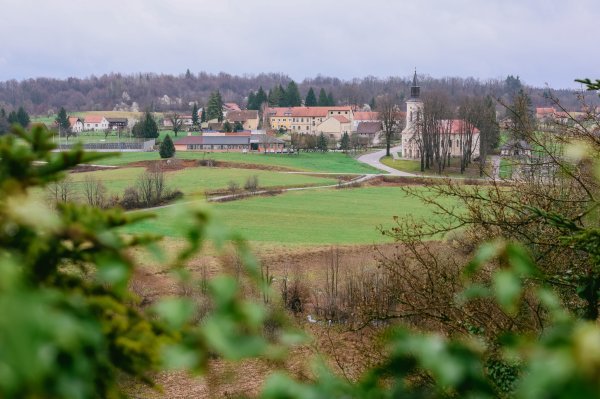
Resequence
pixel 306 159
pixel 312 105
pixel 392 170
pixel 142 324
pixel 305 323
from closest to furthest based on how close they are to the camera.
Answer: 1. pixel 142 324
2. pixel 305 323
3. pixel 392 170
4. pixel 306 159
5. pixel 312 105

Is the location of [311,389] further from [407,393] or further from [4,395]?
[4,395]

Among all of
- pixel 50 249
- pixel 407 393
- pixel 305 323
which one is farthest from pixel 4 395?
pixel 305 323

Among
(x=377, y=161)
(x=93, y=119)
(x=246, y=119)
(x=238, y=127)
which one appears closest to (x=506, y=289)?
(x=377, y=161)

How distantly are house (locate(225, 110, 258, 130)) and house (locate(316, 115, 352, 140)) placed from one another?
1529 cm

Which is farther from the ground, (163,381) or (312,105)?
(312,105)

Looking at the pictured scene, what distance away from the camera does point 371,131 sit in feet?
381

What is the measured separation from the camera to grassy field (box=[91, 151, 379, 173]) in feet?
237

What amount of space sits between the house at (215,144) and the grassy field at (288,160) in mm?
6111

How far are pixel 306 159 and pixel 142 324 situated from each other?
81.0 meters

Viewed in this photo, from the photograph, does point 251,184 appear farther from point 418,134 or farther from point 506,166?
point 506,166

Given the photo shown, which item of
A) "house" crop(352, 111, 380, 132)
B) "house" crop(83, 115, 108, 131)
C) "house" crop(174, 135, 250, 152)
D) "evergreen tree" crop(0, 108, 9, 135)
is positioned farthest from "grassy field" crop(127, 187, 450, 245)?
"house" crop(83, 115, 108, 131)

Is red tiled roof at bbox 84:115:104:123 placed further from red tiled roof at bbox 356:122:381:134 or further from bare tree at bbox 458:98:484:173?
bare tree at bbox 458:98:484:173

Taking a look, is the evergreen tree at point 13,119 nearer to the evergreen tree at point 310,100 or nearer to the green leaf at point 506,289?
the green leaf at point 506,289

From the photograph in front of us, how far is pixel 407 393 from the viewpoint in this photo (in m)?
1.31
